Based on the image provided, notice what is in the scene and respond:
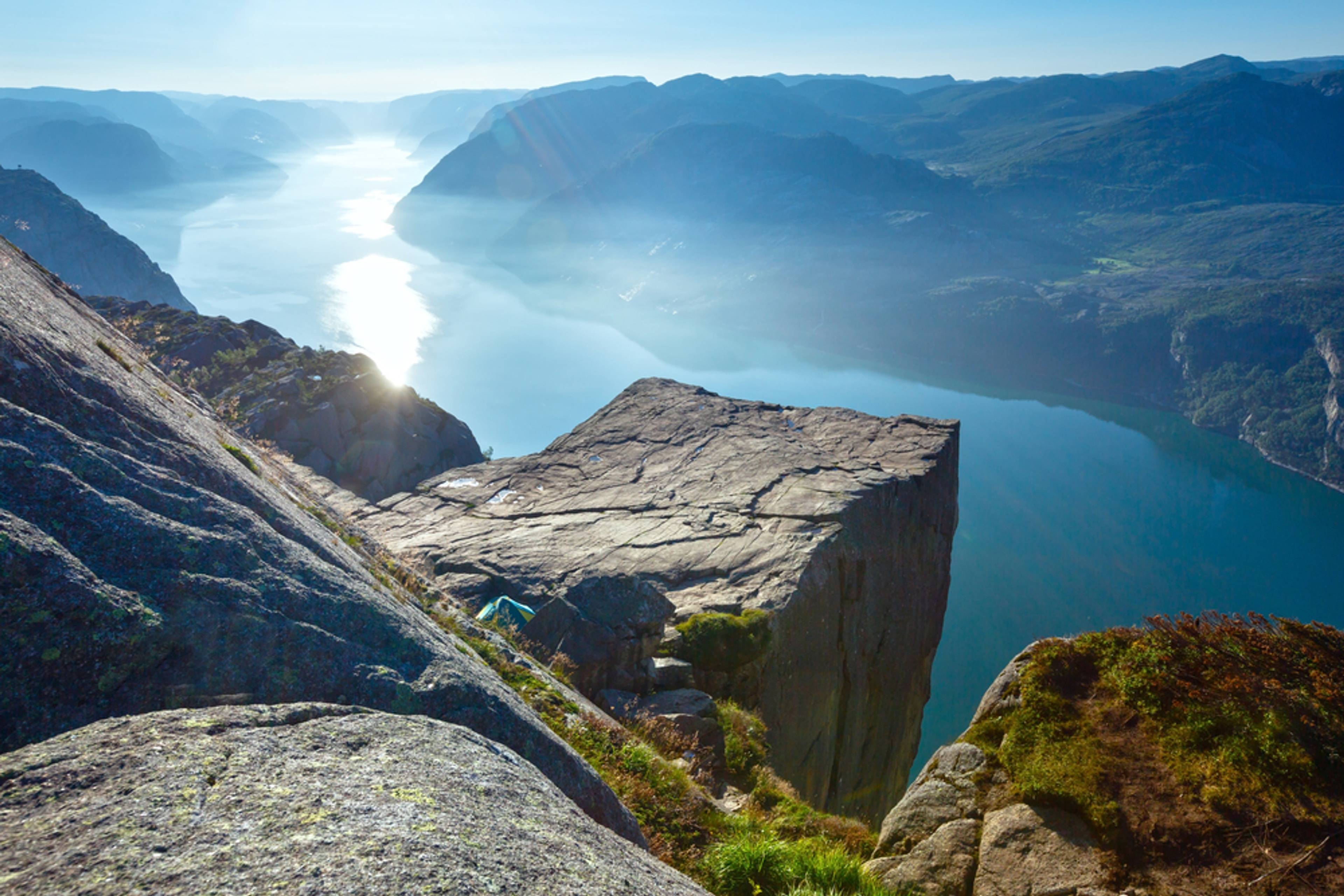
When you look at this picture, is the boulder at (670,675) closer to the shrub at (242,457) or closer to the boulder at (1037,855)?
the boulder at (1037,855)

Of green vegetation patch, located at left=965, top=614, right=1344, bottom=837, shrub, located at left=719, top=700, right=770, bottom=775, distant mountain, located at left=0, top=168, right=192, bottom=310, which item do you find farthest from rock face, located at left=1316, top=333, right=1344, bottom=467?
distant mountain, located at left=0, top=168, right=192, bottom=310

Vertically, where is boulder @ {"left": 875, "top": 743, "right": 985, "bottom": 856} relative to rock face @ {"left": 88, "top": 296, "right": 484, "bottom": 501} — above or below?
below

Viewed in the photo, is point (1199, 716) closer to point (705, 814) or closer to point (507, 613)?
point (705, 814)

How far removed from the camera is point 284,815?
3.72m

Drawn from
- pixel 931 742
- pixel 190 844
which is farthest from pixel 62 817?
pixel 931 742

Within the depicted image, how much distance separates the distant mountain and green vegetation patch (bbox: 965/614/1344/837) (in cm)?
13255

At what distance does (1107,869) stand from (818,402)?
140138 mm

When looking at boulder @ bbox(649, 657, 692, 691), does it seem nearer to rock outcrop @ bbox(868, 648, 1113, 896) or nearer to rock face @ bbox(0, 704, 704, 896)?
rock outcrop @ bbox(868, 648, 1113, 896)

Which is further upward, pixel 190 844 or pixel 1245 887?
pixel 190 844

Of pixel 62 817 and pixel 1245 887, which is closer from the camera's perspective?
pixel 62 817

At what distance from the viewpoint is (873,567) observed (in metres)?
21.2

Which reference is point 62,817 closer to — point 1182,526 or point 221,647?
point 221,647

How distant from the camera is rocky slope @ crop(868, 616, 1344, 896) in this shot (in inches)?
254

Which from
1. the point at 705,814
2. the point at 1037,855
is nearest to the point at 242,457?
the point at 705,814
